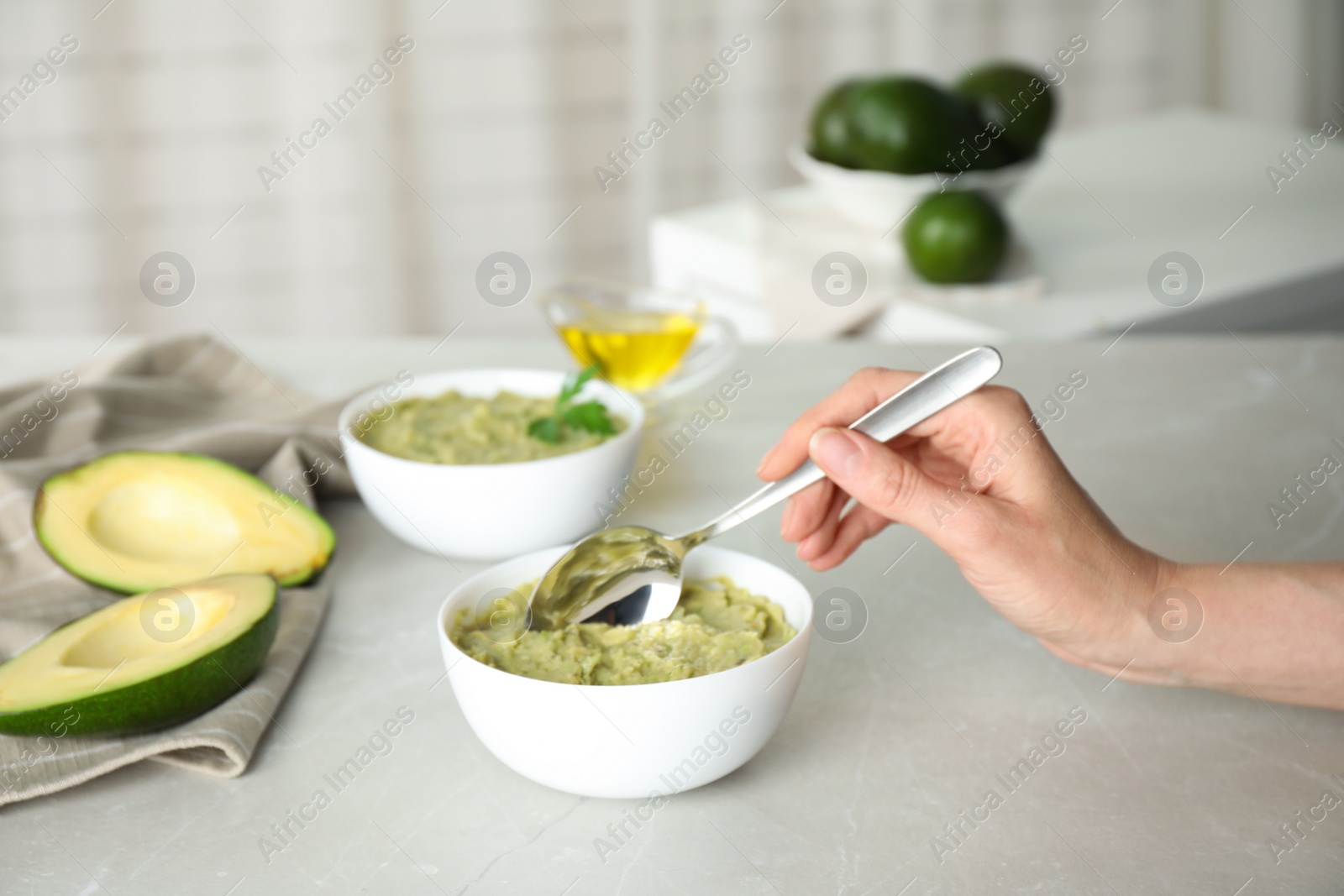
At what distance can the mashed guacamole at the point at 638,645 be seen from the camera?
2.54 feet

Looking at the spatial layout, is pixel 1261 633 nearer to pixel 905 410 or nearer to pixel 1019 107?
pixel 905 410

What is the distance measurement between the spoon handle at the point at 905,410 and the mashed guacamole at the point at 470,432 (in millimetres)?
214

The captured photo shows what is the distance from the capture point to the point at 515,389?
1.21m

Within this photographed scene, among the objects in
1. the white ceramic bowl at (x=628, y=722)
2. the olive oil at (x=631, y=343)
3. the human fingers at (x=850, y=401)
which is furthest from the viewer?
the olive oil at (x=631, y=343)

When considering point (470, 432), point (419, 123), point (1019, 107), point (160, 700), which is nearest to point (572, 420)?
point (470, 432)

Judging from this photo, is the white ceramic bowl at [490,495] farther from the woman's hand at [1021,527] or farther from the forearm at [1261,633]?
the forearm at [1261,633]

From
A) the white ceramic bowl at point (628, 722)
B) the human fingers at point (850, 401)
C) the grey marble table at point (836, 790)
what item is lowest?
the grey marble table at point (836, 790)

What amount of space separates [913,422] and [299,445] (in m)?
0.60

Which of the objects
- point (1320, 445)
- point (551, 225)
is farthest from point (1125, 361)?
point (551, 225)

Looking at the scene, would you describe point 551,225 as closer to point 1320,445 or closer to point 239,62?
point 239,62

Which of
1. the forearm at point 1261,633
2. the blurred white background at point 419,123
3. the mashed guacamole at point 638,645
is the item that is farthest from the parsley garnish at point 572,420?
the blurred white background at point 419,123

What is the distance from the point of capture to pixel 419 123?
3.24 metres

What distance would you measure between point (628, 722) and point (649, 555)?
20 centimetres

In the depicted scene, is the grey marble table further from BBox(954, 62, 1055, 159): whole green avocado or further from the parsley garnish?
BBox(954, 62, 1055, 159): whole green avocado
